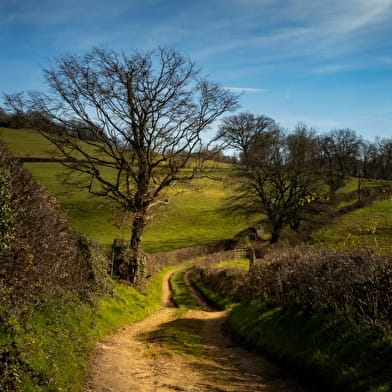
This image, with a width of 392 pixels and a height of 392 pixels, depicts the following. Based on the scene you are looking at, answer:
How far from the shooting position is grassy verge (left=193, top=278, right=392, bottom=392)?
27.2 feet

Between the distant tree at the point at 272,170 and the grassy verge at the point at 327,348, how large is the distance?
1344 inches

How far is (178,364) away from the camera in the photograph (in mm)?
11375

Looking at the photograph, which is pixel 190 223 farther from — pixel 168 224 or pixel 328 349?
pixel 328 349

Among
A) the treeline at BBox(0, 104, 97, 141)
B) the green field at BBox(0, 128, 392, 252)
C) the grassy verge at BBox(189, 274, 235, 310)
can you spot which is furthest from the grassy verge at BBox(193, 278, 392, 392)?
the green field at BBox(0, 128, 392, 252)

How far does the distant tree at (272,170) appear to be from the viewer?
155 ft

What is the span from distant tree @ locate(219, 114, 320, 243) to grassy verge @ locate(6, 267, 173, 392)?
31.7 metres

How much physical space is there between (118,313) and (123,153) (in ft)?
33.1

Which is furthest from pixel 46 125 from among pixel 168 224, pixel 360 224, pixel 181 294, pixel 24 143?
pixel 24 143

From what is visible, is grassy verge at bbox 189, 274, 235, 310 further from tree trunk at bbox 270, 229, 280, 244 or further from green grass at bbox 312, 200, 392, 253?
tree trunk at bbox 270, 229, 280, 244

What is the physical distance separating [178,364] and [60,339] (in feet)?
10.8

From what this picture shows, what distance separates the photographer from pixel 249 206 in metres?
49.1

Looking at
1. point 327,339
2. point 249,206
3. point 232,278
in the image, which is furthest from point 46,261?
point 249,206

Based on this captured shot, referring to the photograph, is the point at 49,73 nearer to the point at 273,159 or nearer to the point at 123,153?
the point at 123,153

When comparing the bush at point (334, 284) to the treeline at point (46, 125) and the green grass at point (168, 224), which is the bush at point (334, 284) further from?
the green grass at point (168, 224)
